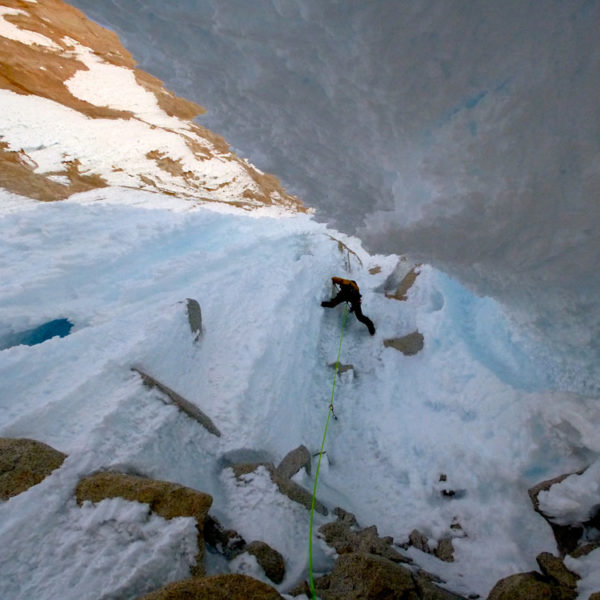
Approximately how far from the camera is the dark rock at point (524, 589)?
2350 millimetres

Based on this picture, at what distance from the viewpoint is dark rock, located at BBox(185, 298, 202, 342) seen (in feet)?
16.4

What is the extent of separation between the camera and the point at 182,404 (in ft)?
12.2

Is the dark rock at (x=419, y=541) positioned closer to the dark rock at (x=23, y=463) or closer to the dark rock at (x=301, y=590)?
the dark rock at (x=301, y=590)

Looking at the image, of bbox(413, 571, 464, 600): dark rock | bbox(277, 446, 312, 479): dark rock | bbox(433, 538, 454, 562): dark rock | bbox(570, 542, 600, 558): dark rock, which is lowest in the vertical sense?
bbox(277, 446, 312, 479): dark rock

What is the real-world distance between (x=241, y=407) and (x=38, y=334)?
270cm

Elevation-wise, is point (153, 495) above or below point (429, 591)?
below

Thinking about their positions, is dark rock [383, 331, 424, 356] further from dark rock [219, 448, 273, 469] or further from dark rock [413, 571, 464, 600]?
dark rock [413, 571, 464, 600]

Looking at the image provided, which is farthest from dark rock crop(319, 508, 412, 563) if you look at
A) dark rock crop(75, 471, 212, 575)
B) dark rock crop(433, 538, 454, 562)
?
dark rock crop(75, 471, 212, 575)

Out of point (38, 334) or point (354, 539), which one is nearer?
point (354, 539)

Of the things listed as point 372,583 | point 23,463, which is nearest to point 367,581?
A: point 372,583

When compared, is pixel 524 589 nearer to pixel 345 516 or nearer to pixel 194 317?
pixel 345 516

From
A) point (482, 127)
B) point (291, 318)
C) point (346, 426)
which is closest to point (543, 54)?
point (482, 127)

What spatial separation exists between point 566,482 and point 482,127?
3199mm

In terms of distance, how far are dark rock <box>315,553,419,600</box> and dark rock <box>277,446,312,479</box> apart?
3.84ft
